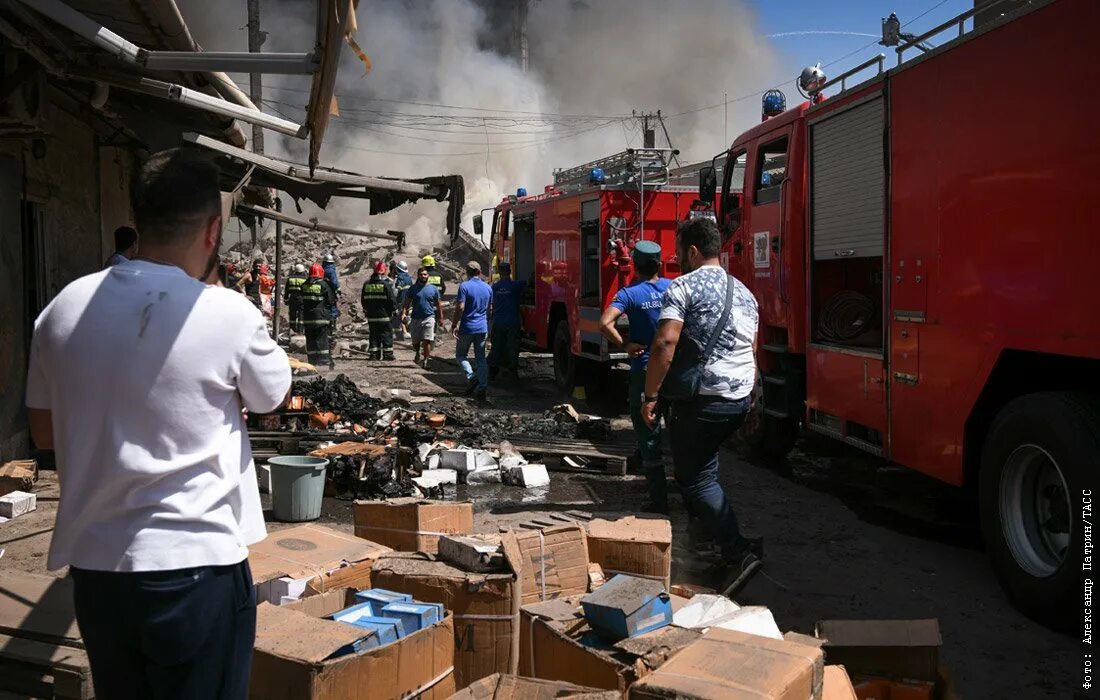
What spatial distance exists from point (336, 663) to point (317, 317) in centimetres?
1321

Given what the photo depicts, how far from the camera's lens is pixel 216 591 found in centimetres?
195

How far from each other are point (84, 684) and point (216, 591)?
3.57 feet

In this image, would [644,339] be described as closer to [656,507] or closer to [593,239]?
[656,507]

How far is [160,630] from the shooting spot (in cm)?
187

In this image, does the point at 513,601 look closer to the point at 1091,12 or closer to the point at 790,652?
the point at 790,652

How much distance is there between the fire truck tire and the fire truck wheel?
8.06 m

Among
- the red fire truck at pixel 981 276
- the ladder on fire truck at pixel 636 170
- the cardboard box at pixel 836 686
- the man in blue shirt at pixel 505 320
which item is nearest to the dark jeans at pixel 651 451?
the red fire truck at pixel 981 276

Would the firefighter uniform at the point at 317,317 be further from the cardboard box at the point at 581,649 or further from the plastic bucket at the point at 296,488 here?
the cardboard box at the point at 581,649

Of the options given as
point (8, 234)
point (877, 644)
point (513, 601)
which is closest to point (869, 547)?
point (877, 644)

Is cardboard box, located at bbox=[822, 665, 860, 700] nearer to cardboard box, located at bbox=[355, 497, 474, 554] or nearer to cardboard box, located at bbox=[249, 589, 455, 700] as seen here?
cardboard box, located at bbox=[249, 589, 455, 700]

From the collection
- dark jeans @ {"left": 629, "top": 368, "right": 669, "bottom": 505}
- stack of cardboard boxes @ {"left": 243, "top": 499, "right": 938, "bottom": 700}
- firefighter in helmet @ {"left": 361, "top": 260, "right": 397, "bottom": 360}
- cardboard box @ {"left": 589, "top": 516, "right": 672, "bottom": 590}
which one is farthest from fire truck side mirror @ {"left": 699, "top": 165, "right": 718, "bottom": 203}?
firefighter in helmet @ {"left": 361, "top": 260, "right": 397, "bottom": 360}

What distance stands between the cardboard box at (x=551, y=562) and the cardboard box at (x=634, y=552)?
292 mm

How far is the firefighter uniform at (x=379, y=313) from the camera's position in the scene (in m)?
16.8

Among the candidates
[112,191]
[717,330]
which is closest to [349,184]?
[112,191]
